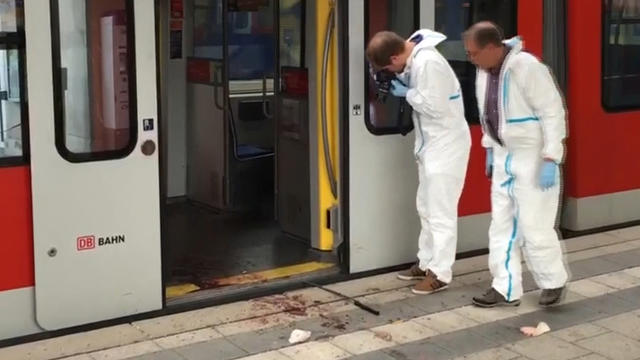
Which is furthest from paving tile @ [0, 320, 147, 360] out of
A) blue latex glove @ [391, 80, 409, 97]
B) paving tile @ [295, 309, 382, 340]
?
blue latex glove @ [391, 80, 409, 97]

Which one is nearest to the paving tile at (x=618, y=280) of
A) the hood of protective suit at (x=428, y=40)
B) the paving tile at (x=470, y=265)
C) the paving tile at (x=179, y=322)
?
the paving tile at (x=470, y=265)

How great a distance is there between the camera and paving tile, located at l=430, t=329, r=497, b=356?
4.88 meters

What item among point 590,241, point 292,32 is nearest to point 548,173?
point 590,241

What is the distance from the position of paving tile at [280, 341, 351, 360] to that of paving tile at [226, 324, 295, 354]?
86 mm

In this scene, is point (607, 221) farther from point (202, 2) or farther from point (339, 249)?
point (202, 2)

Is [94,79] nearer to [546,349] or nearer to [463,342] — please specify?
[463,342]

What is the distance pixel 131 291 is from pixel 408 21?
2532mm

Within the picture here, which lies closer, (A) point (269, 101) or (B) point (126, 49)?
(B) point (126, 49)

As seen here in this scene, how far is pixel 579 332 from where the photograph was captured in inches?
202

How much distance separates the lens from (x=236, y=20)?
804 centimetres

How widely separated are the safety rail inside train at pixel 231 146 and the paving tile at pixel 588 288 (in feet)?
2.74

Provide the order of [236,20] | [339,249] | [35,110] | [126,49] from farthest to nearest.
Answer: [236,20]
[339,249]
[126,49]
[35,110]

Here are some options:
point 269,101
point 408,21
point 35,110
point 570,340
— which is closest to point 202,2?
point 269,101

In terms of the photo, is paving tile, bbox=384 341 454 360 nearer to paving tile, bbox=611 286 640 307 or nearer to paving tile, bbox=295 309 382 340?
paving tile, bbox=295 309 382 340
